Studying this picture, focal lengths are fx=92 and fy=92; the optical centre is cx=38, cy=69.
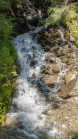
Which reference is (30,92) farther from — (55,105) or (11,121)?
(11,121)

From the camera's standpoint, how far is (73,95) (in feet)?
17.8

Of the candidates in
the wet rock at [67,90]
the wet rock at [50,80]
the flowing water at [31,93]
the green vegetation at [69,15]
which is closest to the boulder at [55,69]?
the flowing water at [31,93]

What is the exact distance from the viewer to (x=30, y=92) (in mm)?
6430

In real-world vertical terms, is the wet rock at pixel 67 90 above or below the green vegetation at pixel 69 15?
below

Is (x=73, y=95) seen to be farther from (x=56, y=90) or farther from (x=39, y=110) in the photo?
(x=39, y=110)

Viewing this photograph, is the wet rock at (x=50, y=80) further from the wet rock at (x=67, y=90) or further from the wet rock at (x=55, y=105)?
the wet rock at (x=55, y=105)

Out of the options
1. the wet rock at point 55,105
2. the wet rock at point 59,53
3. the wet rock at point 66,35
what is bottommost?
the wet rock at point 55,105

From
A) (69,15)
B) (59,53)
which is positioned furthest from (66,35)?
(59,53)

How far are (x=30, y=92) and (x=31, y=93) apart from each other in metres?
0.11

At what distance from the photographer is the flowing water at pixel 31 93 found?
3.84 m

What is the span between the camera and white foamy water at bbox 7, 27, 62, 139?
154 inches

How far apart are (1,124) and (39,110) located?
206 centimetres

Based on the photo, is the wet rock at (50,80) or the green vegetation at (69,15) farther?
the green vegetation at (69,15)

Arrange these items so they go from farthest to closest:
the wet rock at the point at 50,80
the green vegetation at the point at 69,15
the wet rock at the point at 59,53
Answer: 1. the green vegetation at the point at 69,15
2. the wet rock at the point at 59,53
3. the wet rock at the point at 50,80
